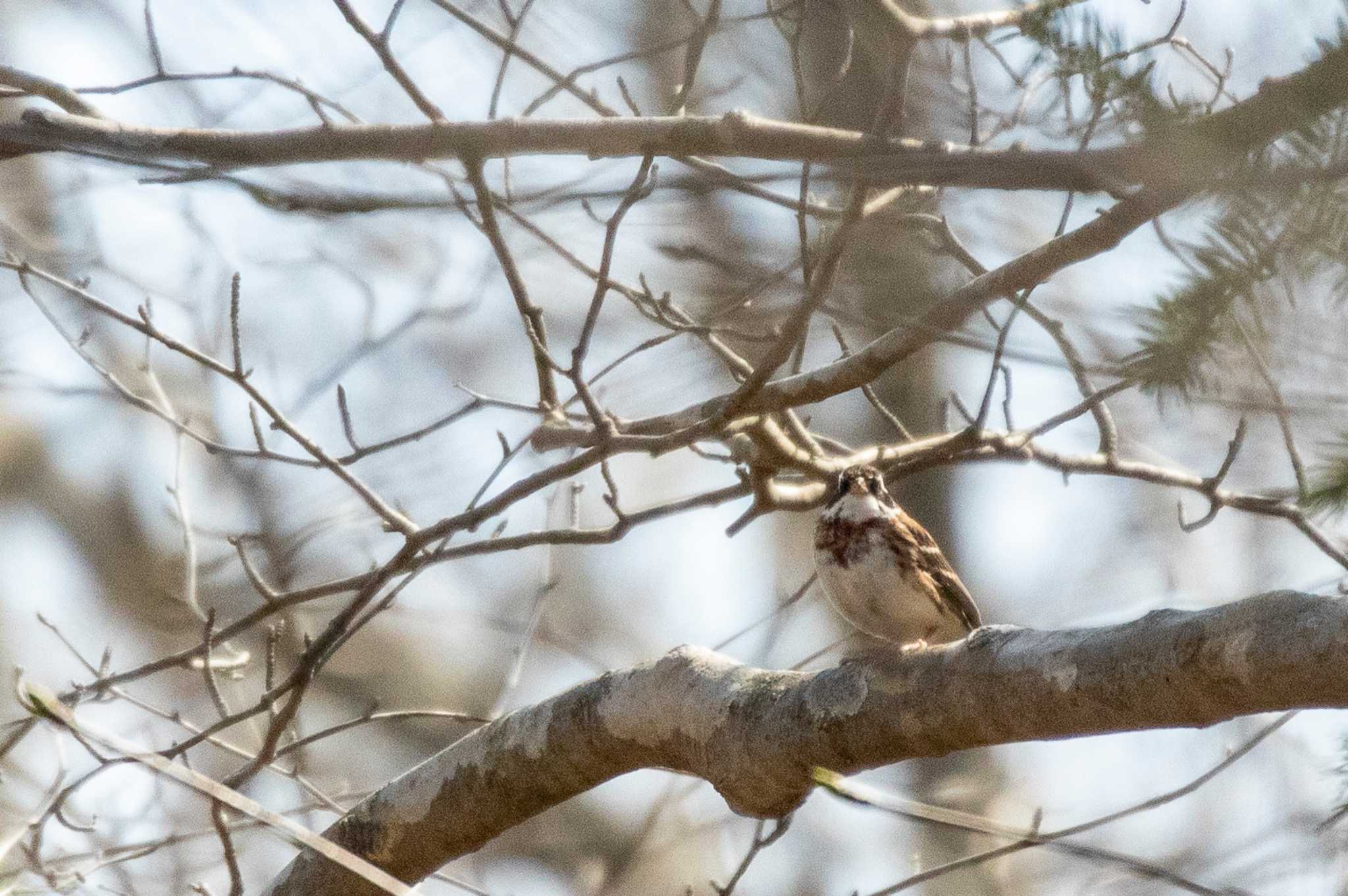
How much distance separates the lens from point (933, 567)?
434 cm

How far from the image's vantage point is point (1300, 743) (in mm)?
4680

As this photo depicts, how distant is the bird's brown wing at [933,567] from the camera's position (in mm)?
4223

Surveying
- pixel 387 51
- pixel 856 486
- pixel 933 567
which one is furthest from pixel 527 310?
pixel 933 567

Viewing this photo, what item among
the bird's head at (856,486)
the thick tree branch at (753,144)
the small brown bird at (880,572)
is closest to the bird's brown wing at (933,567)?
the small brown bird at (880,572)

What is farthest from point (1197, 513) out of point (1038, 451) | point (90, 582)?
point (90, 582)

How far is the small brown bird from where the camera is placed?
4180 mm

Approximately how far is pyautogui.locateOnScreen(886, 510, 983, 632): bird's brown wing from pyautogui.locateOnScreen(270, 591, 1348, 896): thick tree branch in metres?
1.48

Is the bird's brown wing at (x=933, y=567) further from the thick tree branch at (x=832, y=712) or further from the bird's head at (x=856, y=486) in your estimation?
the thick tree branch at (x=832, y=712)

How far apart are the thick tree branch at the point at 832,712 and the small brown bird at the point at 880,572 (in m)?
1.39

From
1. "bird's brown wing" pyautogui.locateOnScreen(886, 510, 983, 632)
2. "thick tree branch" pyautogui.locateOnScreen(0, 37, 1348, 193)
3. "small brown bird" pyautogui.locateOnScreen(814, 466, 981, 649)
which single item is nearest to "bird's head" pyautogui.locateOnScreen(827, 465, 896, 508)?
"small brown bird" pyautogui.locateOnScreen(814, 466, 981, 649)

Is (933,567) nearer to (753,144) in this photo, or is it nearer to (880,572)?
(880,572)

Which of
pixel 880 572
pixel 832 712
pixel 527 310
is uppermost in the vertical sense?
pixel 880 572

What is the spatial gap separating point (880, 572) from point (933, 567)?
255 millimetres

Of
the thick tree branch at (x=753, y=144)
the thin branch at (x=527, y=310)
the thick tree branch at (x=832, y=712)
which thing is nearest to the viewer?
the thick tree branch at (x=753, y=144)
